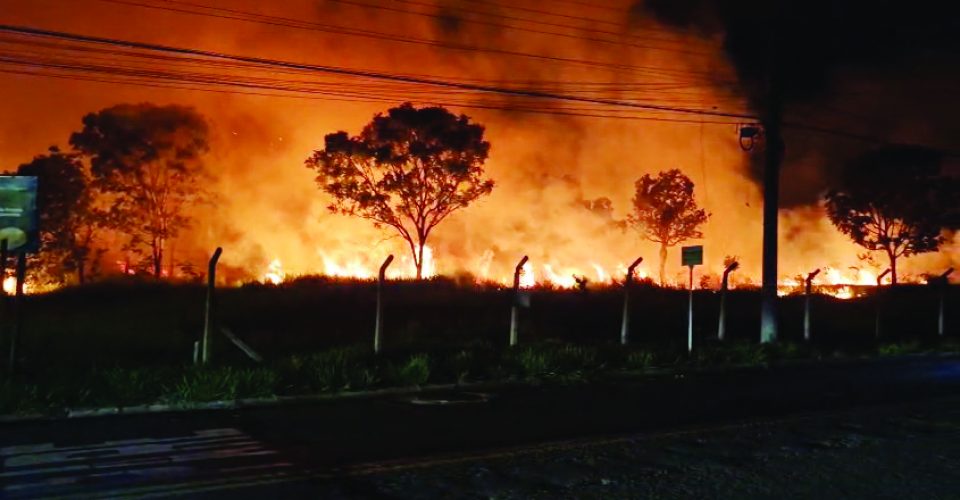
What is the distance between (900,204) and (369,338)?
33.7 metres

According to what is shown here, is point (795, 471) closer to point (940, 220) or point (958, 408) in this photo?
point (958, 408)

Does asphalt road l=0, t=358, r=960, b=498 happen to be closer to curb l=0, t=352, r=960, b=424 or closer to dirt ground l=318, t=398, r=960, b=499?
curb l=0, t=352, r=960, b=424

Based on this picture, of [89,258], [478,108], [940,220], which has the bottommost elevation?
[89,258]

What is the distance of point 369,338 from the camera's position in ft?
62.5

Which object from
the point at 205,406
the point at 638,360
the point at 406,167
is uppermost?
the point at 406,167

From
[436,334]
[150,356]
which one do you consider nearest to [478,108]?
[436,334]

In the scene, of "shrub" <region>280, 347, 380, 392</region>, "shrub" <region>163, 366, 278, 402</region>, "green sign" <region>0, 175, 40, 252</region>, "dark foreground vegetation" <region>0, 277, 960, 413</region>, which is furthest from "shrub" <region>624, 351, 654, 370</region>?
"green sign" <region>0, 175, 40, 252</region>

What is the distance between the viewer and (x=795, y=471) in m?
7.37

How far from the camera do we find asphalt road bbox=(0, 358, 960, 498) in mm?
7039

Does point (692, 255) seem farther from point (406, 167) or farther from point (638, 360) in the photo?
point (406, 167)

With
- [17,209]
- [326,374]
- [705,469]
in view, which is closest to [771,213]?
[326,374]

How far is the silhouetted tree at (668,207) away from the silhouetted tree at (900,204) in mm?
8732

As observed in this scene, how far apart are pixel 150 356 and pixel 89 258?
714 inches

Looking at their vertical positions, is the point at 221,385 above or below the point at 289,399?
above
